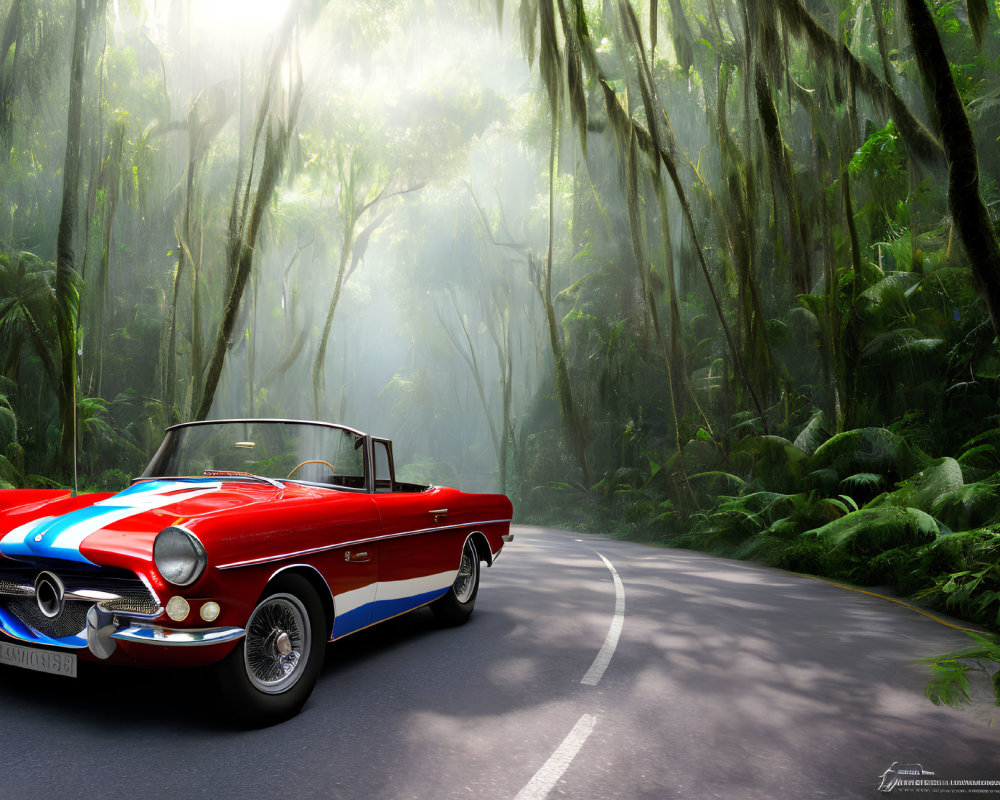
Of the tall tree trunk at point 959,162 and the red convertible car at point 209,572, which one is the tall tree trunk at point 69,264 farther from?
the tall tree trunk at point 959,162

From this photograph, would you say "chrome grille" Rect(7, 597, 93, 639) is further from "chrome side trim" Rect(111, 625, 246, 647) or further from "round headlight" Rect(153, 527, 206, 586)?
"round headlight" Rect(153, 527, 206, 586)

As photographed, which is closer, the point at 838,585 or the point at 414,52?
the point at 838,585

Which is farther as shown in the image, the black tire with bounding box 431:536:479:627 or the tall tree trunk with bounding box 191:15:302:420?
the tall tree trunk with bounding box 191:15:302:420

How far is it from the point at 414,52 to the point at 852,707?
2036cm

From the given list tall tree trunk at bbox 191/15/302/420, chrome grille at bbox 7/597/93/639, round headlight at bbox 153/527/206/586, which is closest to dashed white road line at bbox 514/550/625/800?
round headlight at bbox 153/527/206/586

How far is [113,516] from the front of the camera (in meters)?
4.10

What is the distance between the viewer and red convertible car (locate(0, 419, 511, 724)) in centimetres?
362

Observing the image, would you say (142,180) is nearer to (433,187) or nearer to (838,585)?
(433,187)

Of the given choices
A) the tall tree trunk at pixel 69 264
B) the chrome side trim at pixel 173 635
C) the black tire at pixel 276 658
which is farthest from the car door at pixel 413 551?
the tall tree trunk at pixel 69 264

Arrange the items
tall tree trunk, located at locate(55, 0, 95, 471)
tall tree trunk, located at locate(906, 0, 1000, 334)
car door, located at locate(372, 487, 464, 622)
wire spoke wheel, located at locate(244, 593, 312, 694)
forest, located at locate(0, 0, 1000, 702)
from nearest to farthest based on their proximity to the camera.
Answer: wire spoke wheel, located at locate(244, 593, 312, 694)
car door, located at locate(372, 487, 464, 622)
tall tree trunk, located at locate(906, 0, 1000, 334)
forest, located at locate(0, 0, 1000, 702)
tall tree trunk, located at locate(55, 0, 95, 471)

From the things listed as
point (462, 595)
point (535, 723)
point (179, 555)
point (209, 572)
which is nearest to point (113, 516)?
point (179, 555)

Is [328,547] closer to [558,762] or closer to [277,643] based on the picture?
[277,643]

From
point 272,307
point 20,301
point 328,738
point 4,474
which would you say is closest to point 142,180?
point 20,301

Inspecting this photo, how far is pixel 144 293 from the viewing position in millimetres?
27906
